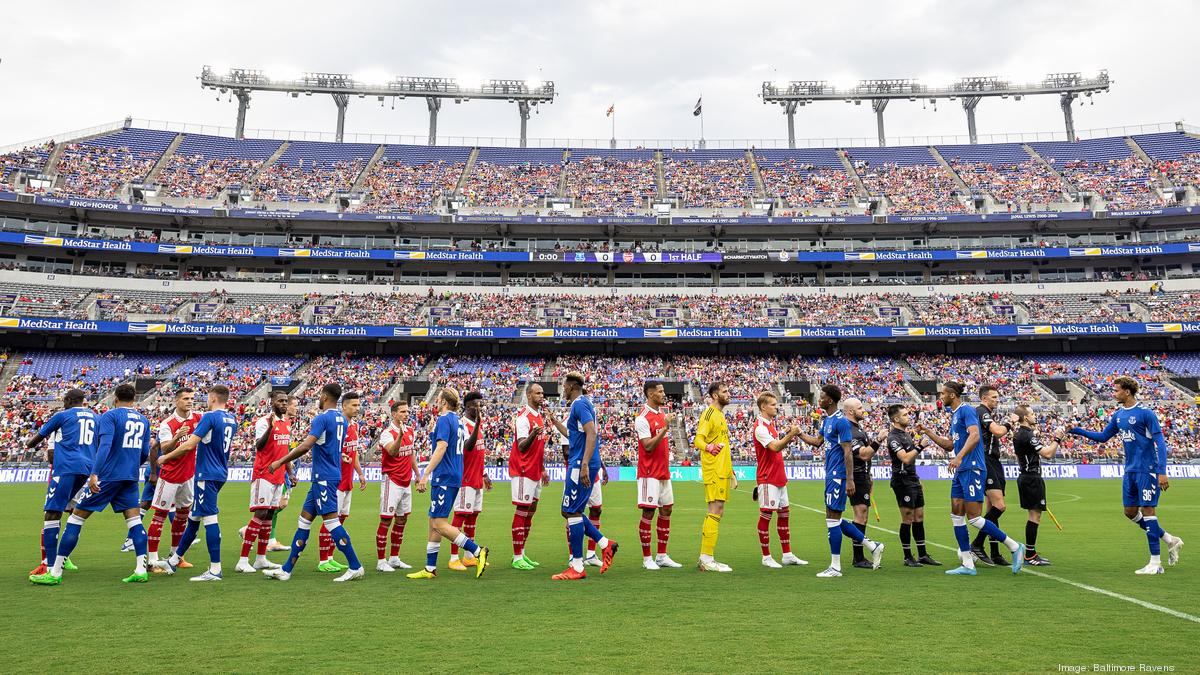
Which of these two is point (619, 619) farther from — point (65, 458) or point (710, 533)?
point (65, 458)

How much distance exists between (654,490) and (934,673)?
15.7 ft

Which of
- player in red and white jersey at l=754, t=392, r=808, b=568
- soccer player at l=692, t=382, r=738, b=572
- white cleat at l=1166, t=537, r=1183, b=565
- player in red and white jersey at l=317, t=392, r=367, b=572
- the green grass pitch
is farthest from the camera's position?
player in red and white jersey at l=754, t=392, r=808, b=568

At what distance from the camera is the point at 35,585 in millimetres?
8492

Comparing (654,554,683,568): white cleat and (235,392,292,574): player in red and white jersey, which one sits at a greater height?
(235,392,292,574): player in red and white jersey

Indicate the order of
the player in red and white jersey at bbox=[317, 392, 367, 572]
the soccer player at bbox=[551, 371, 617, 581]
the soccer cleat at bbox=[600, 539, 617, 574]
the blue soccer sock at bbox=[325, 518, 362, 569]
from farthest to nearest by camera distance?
the player in red and white jersey at bbox=[317, 392, 367, 572]
the soccer cleat at bbox=[600, 539, 617, 574]
the soccer player at bbox=[551, 371, 617, 581]
the blue soccer sock at bbox=[325, 518, 362, 569]

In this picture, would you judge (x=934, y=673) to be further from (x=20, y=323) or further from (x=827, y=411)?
(x=20, y=323)

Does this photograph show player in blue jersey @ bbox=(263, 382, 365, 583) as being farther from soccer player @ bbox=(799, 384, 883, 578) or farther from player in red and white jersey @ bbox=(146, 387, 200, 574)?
soccer player @ bbox=(799, 384, 883, 578)

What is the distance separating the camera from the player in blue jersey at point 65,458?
28.4 ft

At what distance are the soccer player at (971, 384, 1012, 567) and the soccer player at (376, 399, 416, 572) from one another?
317 inches

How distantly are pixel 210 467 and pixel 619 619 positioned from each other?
19.9ft

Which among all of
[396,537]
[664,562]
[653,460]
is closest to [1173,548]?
[664,562]

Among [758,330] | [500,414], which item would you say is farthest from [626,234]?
[500,414]

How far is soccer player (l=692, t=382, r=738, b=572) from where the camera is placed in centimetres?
925

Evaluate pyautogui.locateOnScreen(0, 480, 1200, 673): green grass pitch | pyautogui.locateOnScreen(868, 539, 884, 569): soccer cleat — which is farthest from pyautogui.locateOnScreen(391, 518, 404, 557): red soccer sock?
pyautogui.locateOnScreen(868, 539, 884, 569): soccer cleat
